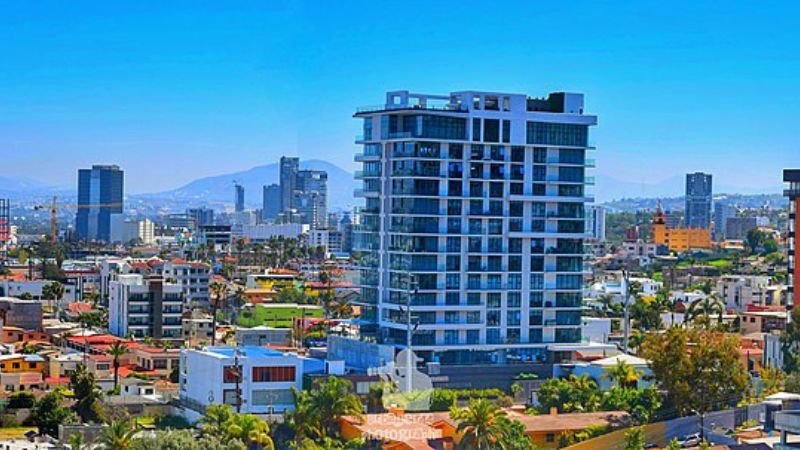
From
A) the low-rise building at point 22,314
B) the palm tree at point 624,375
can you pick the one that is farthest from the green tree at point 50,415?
the low-rise building at point 22,314

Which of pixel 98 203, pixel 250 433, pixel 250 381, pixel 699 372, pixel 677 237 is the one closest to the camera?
pixel 250 433

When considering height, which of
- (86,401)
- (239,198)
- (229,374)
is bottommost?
(86,401)

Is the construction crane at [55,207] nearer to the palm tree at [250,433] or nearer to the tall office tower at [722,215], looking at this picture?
the tall office tower at [722,215]

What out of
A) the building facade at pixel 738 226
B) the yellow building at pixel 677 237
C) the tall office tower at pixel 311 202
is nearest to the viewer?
the yellow building at pixel 677 237

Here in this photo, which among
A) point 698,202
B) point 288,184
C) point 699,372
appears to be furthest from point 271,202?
point 699,372

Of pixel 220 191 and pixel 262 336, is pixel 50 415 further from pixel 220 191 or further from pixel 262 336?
pixel 220 191

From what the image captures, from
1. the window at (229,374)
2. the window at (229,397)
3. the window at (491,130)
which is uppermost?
the window at (491,130)
